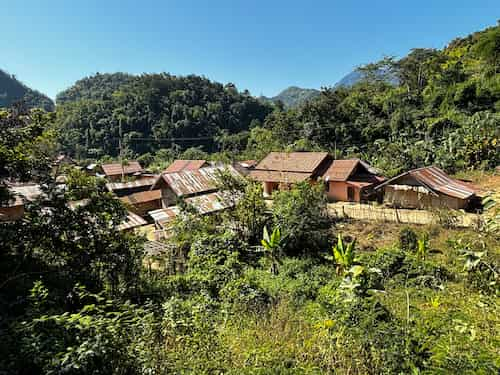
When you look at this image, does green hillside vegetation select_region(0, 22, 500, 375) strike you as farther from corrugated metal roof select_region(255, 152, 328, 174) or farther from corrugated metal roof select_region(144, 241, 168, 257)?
corrugated metal roof select_region(255, 152, 328, 174)

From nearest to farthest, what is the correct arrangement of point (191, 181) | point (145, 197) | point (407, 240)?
1. point (407, 240)
2. point (191, 181)
3. point (145, 197)

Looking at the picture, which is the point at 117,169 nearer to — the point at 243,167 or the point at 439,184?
the point at 243,167

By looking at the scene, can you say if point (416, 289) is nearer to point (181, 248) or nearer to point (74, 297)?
point (181, 248)

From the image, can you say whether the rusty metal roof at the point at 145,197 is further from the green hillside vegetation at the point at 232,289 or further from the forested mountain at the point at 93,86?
the forested mountain at the point at 93,86

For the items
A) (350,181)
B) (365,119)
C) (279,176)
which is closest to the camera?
(350,181)

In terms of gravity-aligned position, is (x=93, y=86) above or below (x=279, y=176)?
above

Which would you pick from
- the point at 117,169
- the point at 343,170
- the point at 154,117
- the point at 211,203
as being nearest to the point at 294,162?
the point at 343,170

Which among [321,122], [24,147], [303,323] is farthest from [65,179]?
[321,122]

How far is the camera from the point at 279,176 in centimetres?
2531

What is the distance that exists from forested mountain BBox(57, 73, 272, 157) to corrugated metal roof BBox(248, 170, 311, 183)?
45.5 m

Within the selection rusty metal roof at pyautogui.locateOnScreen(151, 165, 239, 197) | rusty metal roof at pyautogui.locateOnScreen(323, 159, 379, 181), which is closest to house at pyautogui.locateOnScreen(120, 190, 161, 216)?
rusty metal roof at pyautogui.locateOnScreen(151, 165, 239, 197)

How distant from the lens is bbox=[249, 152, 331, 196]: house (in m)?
24.2

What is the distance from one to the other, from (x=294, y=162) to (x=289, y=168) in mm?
874

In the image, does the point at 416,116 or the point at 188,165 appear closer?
the point at 416,116
